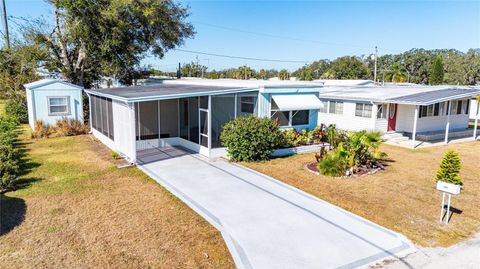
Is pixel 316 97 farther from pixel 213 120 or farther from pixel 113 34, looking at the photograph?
pixel 113 34

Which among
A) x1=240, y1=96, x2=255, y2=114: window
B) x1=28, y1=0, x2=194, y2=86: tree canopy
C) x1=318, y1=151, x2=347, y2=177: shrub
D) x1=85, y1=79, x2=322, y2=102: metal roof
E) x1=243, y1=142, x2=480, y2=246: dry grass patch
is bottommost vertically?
x1=243, y1=142, x2=480, y2=246: dry grass patch

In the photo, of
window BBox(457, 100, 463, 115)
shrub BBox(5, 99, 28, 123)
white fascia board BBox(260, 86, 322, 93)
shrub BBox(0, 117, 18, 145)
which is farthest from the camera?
shrub BBox(5, 99, 28, 123)

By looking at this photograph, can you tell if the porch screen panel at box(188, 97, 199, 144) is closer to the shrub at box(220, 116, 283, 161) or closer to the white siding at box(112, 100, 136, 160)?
the shrub at box(220, 116, 283, 161)

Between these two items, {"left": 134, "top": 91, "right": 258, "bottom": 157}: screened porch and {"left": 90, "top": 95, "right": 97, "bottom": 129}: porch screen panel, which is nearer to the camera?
{"left": 134, "top": 91, "right": 258, "bottom": 157}: screened porch

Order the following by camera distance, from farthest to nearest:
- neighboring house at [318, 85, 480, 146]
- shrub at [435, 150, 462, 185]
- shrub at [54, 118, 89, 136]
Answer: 1. neighboring house at [318, 85, 480, 146]
2. shrub at [54, 118, 89, 136]
3. shrub at [435, 150, 462, 185]

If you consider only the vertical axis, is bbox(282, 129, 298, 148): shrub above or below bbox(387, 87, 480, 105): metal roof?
below

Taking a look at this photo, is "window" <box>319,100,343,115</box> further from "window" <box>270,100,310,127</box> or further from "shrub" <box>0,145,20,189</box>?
"shrub" <box>0,145,20,189</box>

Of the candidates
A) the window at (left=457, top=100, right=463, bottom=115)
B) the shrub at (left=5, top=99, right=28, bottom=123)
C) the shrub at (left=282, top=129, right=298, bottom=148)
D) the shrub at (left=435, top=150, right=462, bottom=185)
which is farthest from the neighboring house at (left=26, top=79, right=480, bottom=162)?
the shrub at (left=435, top=150, right=462, bottom=185)

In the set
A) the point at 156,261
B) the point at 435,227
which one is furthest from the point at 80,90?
the point at 435,227
